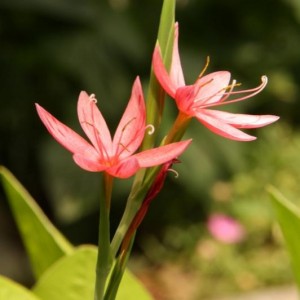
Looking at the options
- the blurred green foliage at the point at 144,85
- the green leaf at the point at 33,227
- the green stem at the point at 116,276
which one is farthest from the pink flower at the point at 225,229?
the green stem at the point at 116,276

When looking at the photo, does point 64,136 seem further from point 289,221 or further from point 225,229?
point 225,229

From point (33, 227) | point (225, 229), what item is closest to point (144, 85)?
point (225, 229)

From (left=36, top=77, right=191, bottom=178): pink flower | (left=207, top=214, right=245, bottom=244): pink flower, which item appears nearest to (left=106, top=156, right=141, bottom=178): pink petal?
(left=36, top=77, right=191, bottom=178): pink flower

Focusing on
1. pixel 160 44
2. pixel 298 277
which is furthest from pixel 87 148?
pixel 298 277

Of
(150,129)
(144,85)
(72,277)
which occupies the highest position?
(150,129)

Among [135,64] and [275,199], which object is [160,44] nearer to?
[275,199]

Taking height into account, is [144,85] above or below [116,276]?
below

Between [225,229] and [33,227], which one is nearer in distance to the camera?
[33,227]
